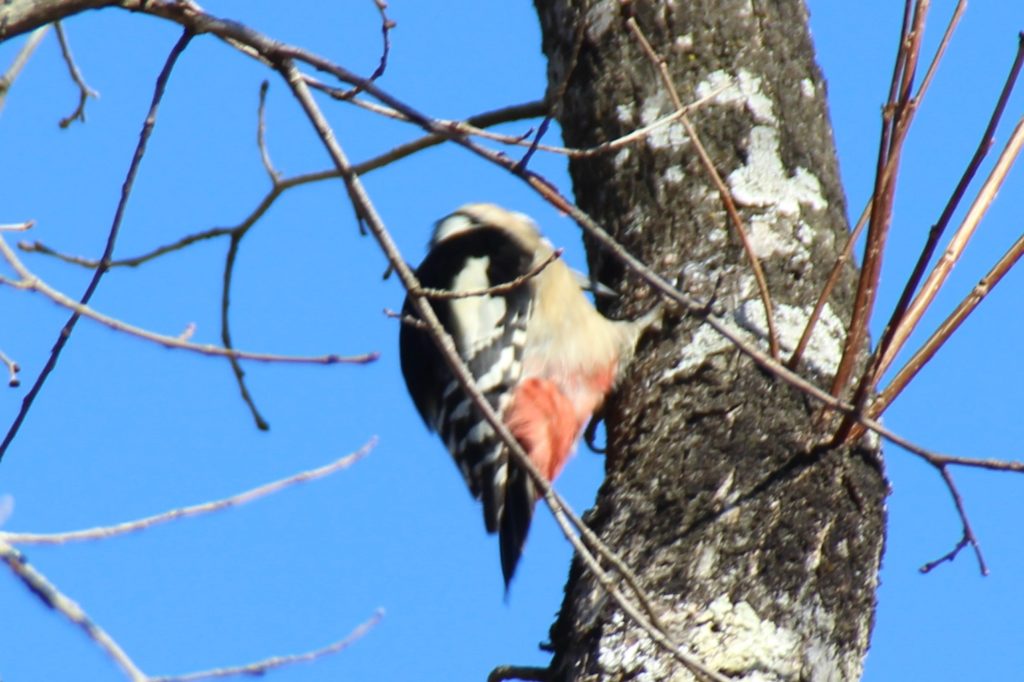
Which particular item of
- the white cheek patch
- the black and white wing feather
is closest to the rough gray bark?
the black and white wing feather

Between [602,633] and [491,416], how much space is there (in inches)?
23.4

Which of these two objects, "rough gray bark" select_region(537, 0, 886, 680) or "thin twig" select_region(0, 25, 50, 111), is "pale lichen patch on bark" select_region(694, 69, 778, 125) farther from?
"thin twig" select_region(0, 25, 50, 111)

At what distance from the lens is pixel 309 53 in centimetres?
232

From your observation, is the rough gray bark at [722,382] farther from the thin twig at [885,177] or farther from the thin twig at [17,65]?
the thin twig at [17,65]

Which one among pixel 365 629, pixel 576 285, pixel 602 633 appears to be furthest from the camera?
pixel 576 285

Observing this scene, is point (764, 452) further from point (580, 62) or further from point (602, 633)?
point (580, 62)

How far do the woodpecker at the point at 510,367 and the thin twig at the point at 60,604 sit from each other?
5.24 ft

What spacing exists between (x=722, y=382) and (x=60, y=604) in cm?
138

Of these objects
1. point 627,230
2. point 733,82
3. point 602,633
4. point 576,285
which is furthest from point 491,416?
point 576,285

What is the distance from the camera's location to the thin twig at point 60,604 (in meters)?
1.85

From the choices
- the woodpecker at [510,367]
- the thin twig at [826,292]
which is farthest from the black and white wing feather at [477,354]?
the thin twig at [826,292]

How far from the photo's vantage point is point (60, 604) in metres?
1.86

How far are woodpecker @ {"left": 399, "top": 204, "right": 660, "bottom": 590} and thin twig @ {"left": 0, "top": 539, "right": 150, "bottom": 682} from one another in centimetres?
160

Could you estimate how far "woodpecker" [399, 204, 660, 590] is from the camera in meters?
3.50
